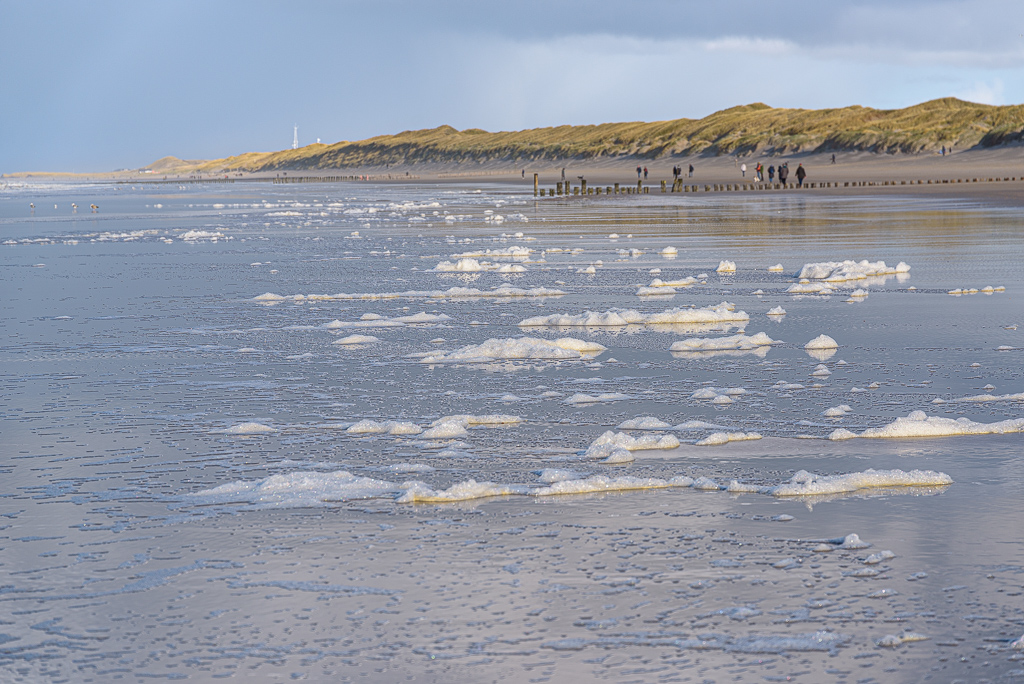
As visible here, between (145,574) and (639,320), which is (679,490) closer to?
(145,574)

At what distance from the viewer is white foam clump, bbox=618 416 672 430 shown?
26.3ft

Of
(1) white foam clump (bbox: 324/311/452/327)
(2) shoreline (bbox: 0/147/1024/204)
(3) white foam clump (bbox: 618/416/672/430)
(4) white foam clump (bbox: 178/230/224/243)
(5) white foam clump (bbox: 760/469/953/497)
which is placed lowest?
(5) white foam clump (bbox: 760/469/953/497)

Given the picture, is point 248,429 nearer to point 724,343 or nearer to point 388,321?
point 724,343

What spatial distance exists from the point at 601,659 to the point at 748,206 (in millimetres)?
40943

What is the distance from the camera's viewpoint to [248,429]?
8.12 m

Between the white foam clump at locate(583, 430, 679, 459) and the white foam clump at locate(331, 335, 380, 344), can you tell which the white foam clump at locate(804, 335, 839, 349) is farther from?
the white foam clump at locate(331, 335, 380, 344)

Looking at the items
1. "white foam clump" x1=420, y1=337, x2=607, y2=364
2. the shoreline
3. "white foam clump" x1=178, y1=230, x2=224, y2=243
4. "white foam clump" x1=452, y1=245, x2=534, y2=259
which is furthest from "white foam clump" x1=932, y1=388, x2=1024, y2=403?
the shoreline

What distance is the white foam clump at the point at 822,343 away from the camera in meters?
11.2

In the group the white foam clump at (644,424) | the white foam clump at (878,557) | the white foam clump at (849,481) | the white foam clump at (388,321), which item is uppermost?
the white foam clump at (388,321)

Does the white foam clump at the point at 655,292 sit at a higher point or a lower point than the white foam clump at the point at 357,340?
higher

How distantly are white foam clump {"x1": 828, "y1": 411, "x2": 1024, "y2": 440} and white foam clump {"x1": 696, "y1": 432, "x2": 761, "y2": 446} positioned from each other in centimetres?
53

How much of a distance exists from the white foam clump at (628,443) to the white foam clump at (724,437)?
7.8 inches

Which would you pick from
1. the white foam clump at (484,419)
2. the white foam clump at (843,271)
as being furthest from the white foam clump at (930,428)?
the white foam clump at (843,271)

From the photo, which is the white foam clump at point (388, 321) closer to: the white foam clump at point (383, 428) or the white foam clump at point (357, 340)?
the white foam clump at point (357, 340)
